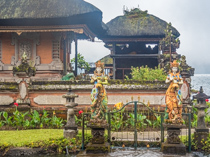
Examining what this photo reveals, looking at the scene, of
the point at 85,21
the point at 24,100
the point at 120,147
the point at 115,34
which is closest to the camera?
the point at 120,147

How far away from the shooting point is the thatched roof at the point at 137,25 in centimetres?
2805

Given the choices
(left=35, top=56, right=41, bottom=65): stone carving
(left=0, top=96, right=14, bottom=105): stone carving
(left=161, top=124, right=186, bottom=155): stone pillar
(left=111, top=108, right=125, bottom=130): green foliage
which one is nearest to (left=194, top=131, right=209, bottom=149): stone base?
(left=161, top=124, right=186, bottom=155): stone pillar

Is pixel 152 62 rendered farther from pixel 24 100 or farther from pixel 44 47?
pixel 24 100

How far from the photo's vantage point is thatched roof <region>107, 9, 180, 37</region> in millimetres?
28047

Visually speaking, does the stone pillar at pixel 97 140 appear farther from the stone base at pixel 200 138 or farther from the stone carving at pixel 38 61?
the stone carving at pixel 38 61

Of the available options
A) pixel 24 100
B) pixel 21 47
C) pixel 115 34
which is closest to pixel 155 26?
pixel 115 34

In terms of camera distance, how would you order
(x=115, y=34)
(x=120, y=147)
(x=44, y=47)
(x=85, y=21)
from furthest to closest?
(x=115, y=34) → (x=44, y=47) → (x=85, y=21) → (x=120, y=147)

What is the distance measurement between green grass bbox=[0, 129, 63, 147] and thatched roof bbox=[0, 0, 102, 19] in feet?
31.1

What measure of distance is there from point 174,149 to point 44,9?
1411 centimetres

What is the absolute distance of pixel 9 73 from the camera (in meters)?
21.5

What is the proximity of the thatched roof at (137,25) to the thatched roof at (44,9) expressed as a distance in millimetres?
8466

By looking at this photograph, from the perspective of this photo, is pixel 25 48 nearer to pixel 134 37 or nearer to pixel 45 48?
pixel 45 48

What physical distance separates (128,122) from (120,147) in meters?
2.84

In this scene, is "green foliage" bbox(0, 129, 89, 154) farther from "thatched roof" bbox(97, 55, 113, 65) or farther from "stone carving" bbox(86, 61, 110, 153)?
"thatched roof" bbox(97, 55, 113, 65)
